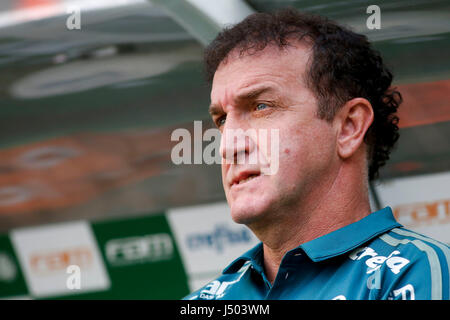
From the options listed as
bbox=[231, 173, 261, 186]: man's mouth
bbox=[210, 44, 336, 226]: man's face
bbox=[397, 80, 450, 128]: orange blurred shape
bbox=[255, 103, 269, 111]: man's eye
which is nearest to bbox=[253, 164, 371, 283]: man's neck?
bbox=[210, 44, 336, 226]: man's face

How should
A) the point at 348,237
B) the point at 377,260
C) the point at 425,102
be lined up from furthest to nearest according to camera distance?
the point at 425,102
the point at 348,237
the point at 377,260

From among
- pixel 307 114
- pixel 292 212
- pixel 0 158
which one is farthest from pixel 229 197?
pixel 0 158

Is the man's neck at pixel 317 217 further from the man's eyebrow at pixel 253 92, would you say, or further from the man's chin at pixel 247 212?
the man's eyebrow at pixel 253 92

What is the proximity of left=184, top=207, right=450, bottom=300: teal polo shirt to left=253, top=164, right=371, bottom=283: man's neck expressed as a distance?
0.05 meters

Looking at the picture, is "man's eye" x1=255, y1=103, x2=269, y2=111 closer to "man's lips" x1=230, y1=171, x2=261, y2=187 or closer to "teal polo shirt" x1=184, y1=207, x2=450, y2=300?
"man's lips" x1=230, y1=171, x2=261, y2=187

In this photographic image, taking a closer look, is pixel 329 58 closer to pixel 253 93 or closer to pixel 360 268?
pixel 253 93

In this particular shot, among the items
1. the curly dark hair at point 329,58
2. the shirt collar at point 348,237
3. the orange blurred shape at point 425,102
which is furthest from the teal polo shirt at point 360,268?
the orange blurred shape at point 425,102

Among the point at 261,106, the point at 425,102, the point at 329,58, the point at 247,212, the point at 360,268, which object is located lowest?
the point at 360,268

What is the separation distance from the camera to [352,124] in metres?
1.65

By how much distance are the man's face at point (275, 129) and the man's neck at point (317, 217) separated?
28 millimetres

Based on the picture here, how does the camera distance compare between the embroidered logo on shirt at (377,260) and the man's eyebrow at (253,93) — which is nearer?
the embroidered logo on shirt at (377,260)

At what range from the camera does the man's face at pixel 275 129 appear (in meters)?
1.52

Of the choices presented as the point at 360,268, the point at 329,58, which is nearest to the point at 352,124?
the point at 329,58

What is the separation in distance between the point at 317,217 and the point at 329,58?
43 cm
